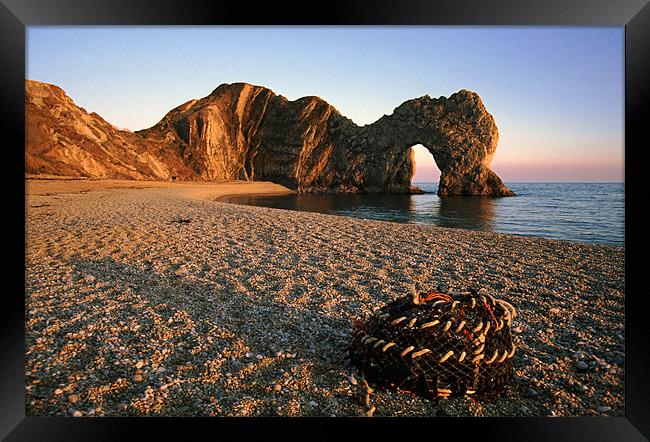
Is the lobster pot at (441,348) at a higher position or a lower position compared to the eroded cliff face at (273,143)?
lower

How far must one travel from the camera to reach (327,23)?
3061mm

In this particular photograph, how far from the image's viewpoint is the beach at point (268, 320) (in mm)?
3291

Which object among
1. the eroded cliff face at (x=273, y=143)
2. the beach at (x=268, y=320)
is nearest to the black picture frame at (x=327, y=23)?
the beach at (x=268, y=320)

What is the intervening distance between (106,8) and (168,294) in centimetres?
430

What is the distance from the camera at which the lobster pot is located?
10.6ft

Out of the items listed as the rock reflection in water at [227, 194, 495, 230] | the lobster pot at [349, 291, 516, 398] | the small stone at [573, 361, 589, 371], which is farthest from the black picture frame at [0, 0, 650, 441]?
the rock reflection in water at [227, 194, 495, 230]

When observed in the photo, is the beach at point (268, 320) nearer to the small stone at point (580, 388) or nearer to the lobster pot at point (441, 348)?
the small stone at point (580, 388)

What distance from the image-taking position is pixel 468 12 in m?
3.04

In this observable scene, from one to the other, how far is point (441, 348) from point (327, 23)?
10.0 ft

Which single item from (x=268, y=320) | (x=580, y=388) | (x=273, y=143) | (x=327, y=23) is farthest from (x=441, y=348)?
(x=273, y=143)

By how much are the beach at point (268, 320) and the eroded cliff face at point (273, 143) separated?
134 feet

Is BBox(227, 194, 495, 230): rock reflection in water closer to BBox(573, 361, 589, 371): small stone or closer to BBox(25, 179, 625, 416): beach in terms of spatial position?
BBox(25, 179, 625, 416): beach

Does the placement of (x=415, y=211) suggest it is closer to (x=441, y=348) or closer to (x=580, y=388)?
(x=580, y=388)
